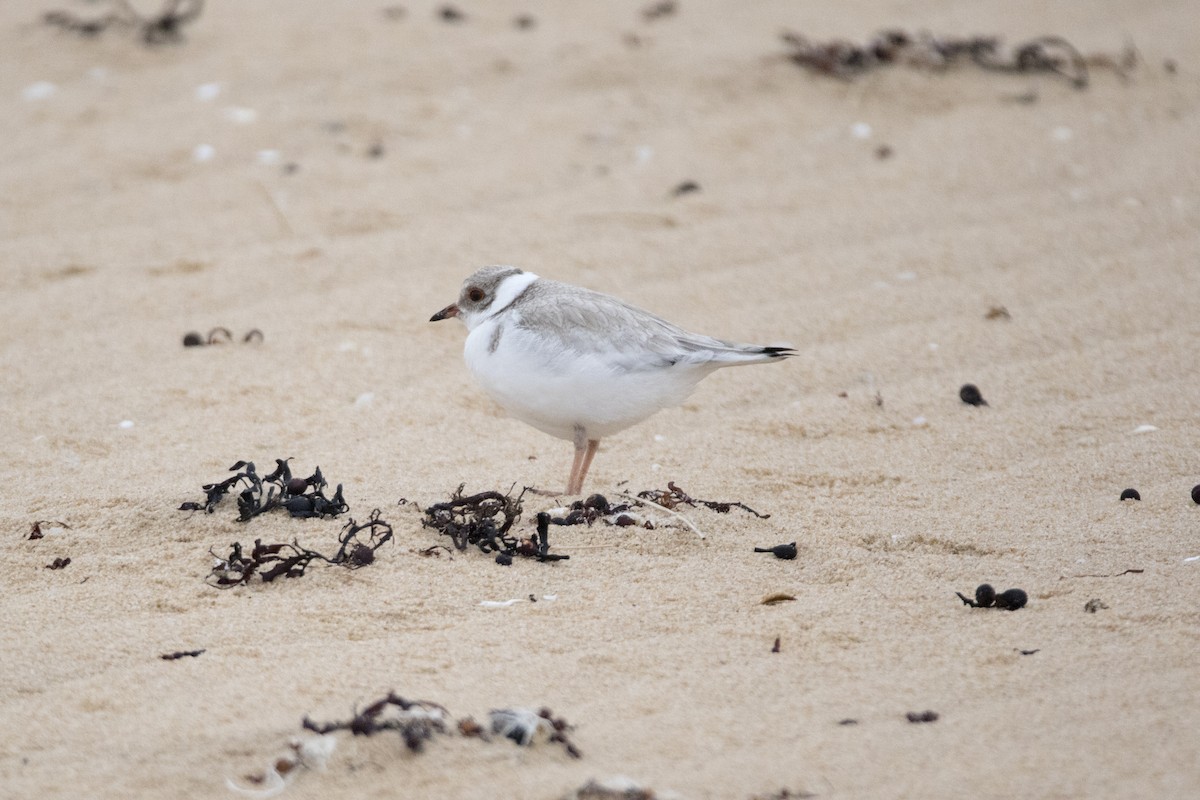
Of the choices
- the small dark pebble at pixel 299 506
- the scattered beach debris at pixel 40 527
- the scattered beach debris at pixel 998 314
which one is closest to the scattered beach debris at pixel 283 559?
the small dark pebble at pixel 299 506

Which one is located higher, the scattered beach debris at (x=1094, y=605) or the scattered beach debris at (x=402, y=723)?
the scattered beach debris at (x=402, y=723)

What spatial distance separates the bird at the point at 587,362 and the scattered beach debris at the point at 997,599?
94 centimetres

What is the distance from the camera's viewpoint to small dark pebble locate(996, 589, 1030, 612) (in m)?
3.37

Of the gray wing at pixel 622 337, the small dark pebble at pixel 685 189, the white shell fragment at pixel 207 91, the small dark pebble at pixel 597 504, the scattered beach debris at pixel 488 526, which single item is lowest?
the white shell fragment at pixel 207 91

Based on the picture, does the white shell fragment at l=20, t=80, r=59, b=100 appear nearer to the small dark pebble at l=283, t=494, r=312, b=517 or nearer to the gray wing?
the gray wing

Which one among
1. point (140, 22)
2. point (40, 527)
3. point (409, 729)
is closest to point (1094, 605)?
point (409, 729)

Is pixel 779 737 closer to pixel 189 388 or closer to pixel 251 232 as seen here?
pixel 189 388

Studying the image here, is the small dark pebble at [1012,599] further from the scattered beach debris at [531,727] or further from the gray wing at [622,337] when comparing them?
the scattered beach debris at [531,727]

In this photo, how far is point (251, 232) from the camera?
6270mm

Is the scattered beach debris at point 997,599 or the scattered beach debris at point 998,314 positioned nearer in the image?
the scattered beach debris at point 997,599

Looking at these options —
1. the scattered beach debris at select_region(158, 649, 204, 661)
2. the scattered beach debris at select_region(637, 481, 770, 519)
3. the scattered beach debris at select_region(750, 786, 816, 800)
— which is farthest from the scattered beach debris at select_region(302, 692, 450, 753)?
the scattered beach debris at select_region(637, 481, 770, 519)

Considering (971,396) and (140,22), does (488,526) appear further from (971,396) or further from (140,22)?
(140,22)

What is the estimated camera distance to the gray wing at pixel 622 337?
13.2 ft

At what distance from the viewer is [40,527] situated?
3.78 metres
